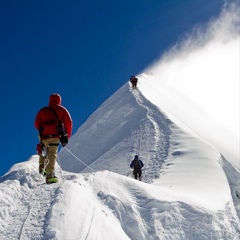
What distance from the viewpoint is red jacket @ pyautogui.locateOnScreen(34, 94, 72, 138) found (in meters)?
9.84

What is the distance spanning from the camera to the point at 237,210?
12.6m

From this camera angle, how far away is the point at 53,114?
9.88 m

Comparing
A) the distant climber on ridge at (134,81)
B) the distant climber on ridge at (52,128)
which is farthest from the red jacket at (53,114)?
the distant climber on ridge at (134,81)

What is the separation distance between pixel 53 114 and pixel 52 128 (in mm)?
335

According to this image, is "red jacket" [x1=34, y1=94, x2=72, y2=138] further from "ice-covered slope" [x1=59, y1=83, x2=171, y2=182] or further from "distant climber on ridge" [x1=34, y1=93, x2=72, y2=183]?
"ice-covered slope" [x1=59, y1=83, x2=171, y2=182]

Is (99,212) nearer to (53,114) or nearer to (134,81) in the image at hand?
(53,114)

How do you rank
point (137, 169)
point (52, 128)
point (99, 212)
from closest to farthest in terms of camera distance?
point (99, 212) → point (52, 128) → point (137, 169)

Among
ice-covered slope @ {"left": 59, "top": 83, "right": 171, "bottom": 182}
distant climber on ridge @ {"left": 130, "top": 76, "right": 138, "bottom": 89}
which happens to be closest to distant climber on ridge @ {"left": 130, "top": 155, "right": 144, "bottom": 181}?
ice-covered slope @ {"left": 59, "top": 83, "right": 171, "bottom": 182}

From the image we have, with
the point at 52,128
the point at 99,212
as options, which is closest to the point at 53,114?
the point at 52,128

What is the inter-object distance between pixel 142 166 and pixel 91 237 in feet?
30.8

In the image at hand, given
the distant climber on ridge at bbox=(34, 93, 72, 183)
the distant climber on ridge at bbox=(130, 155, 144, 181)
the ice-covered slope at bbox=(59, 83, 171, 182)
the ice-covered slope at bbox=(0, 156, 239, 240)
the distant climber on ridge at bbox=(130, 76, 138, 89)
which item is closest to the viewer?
the ice-covered slope at bbox=(0, 156, 239, 240)

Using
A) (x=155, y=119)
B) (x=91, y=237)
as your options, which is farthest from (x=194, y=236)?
(x=155, y=119)

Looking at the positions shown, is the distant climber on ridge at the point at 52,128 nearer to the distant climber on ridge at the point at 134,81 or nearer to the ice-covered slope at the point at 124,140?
the ice-covered slope at the point at 124,140

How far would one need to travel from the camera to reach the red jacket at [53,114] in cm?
984
